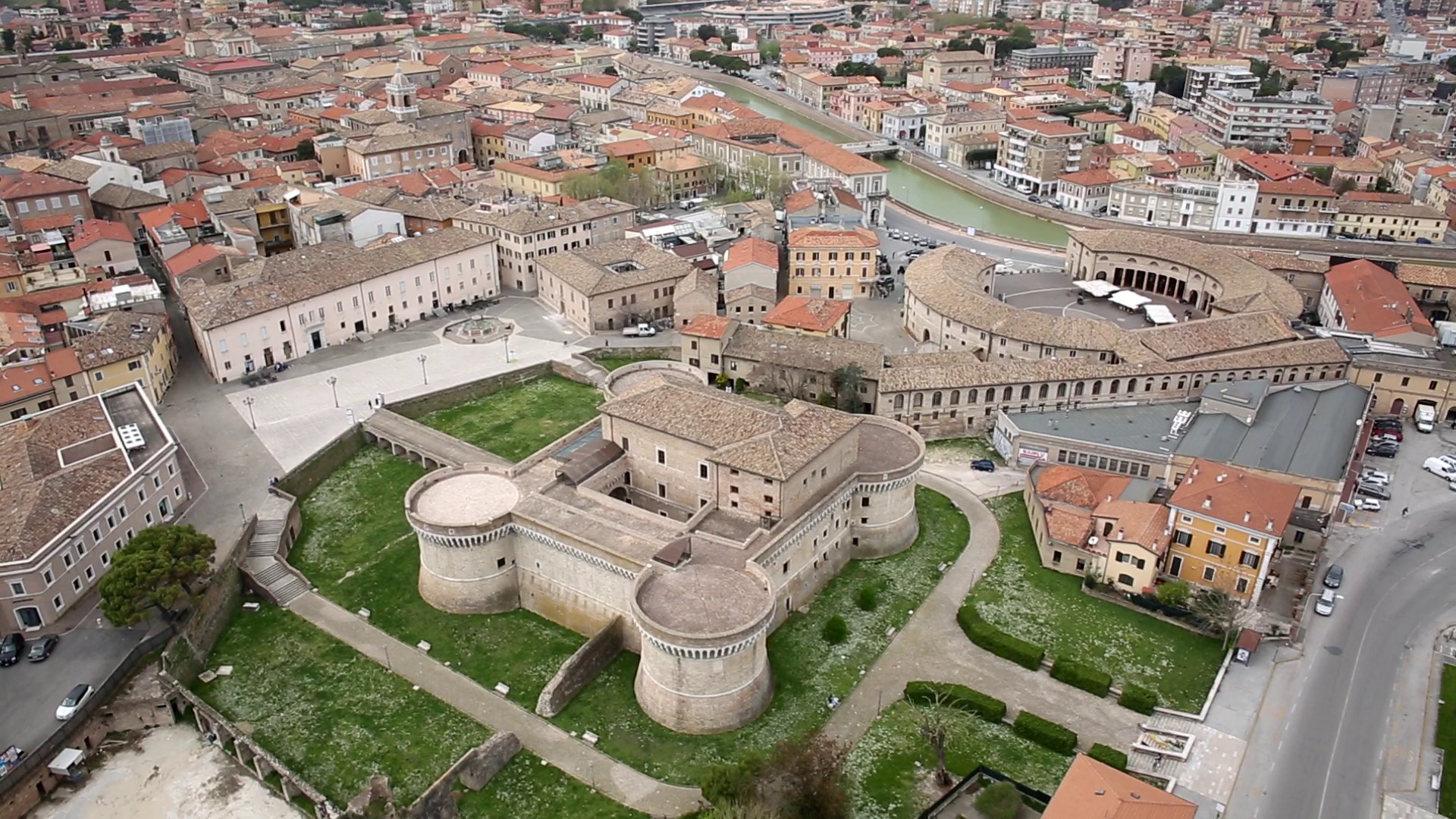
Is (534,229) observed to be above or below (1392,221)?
above

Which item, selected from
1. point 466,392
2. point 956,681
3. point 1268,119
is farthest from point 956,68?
point 956,681

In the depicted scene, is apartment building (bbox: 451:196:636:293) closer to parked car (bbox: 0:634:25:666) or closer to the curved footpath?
the curved footpath

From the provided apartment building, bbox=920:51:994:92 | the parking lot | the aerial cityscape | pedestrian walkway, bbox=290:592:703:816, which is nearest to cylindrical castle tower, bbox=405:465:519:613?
the aerial cityscape

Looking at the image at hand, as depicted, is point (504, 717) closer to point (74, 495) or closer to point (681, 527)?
point (681, 527)

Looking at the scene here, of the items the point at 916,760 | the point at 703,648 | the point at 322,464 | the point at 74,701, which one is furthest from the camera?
the point at 322,464

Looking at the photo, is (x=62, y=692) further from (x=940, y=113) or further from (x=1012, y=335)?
(x=940, y=113)

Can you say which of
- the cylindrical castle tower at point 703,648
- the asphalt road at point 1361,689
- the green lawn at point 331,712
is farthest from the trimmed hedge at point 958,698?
the green lawn at point 331,712

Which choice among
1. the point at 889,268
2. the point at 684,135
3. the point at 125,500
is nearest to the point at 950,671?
the point at 125,500
